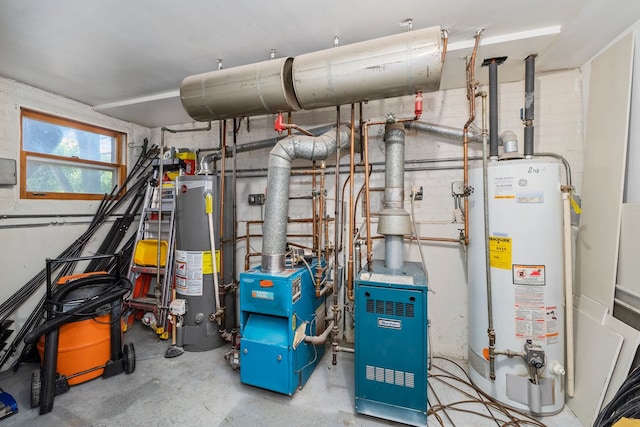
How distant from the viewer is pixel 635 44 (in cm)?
174

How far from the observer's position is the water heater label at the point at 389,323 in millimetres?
1758

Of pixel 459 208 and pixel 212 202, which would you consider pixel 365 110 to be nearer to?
pixel 459 208

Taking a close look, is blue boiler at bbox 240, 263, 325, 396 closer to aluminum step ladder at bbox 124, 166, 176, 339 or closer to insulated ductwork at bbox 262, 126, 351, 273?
insulated ductwork at bbox 262, 126, 351, 273

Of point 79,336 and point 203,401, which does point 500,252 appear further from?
point 79,336

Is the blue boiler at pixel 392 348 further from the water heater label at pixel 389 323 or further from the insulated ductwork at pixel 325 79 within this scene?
the insulated ductwork at pixel 325 79

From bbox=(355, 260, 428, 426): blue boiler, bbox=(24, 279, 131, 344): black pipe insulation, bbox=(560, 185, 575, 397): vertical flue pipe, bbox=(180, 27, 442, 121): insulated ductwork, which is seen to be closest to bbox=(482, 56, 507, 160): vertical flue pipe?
bbox=(560, 185, 575, 397): vertical flue pipe

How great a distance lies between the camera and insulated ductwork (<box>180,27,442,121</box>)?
66.9 inches

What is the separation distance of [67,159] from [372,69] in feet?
11.1

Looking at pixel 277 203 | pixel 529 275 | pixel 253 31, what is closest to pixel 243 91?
pixel 253 31

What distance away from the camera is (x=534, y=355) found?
1.80 m

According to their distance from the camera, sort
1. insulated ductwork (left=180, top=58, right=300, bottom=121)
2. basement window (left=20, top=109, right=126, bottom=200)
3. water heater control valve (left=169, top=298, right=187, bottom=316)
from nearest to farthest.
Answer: insulated ductwork (left=180, top=58, right=300, bottom=121) → water heater control valve (left=169, top=298, right=187, bottom=316) → basement window (left=20, top=109, right=126, bottom=200)

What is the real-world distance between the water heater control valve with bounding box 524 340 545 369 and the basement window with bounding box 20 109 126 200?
4.50 meters

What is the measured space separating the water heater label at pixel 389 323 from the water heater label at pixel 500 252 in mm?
865

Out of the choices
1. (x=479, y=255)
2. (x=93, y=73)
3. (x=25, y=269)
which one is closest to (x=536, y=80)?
(x=479, y=255)
